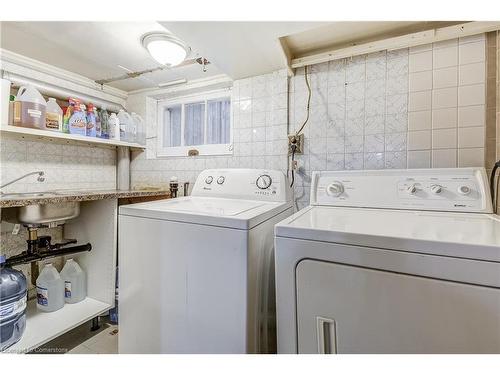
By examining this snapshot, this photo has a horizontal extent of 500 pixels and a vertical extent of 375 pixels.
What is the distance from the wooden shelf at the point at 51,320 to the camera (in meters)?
1.24

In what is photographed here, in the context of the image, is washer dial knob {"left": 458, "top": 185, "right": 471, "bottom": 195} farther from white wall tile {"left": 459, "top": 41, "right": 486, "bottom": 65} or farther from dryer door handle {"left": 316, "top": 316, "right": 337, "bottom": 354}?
dryer door handle {"left": 316, "top": 316, "right": 337, "bottom": 354}

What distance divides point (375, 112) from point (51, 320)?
92.2 inches

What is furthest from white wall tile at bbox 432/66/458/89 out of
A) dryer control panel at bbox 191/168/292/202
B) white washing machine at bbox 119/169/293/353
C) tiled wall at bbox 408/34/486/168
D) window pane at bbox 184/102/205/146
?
window pane at bbox 184/102/205/146

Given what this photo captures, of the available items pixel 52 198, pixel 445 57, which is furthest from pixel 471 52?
pixel 52 198

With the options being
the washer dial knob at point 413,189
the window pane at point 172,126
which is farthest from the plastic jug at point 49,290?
the washer dial knob at point 413,189

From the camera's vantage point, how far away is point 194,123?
213cm

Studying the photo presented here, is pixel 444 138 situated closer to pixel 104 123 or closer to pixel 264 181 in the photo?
pixel 264 181

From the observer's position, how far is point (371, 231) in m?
0.67

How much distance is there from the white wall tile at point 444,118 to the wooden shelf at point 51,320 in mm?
2313

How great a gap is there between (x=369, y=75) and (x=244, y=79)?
2.77 feet

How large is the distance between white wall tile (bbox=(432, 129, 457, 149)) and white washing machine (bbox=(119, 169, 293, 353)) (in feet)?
2.95

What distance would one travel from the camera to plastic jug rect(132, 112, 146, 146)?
7.20 ft
